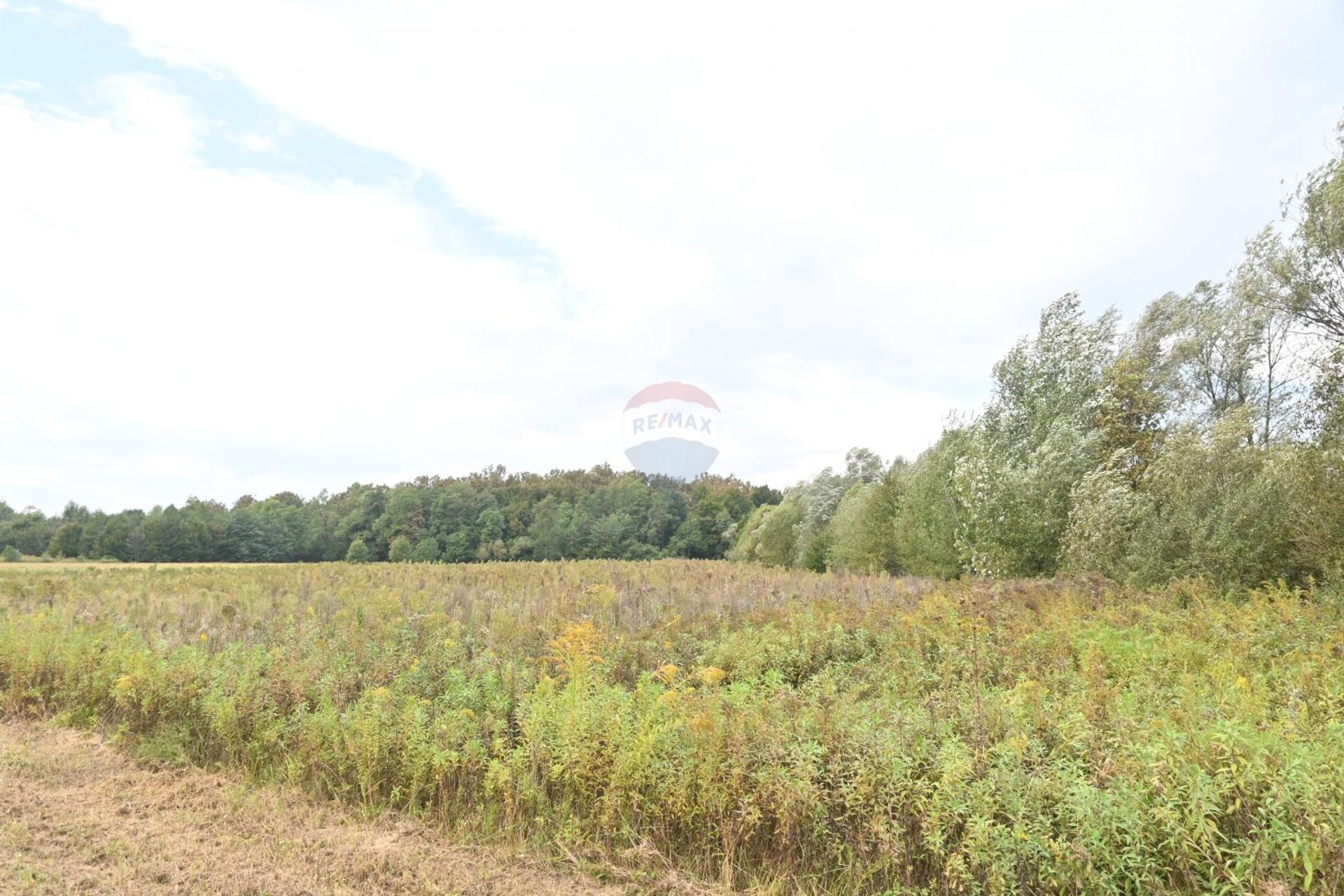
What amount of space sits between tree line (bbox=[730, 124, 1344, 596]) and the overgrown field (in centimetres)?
447

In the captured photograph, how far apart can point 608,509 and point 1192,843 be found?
74946 mm

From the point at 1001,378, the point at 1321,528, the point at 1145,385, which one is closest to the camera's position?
the point at 1321,528

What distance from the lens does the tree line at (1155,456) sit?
14.8 meters

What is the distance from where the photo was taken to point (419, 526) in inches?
2739

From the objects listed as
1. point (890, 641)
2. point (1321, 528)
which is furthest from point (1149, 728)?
point (1321, 528)

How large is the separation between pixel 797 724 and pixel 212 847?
423 centimetres

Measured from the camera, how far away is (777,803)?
4258 mm

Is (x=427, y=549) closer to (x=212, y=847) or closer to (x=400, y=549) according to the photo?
(x=400, y=549)

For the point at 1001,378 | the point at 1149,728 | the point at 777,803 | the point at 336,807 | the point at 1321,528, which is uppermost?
the point at 1001,378

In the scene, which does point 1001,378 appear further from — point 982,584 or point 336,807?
point 336,807

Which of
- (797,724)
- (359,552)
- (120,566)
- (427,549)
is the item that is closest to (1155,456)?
(797,724)

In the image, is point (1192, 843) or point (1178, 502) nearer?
point (1192, 843)

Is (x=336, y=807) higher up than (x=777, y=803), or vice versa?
(x=777, y=803)

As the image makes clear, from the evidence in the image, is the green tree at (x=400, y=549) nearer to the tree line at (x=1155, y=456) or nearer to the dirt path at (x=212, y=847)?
the tree line at (x=1155, y=456)
